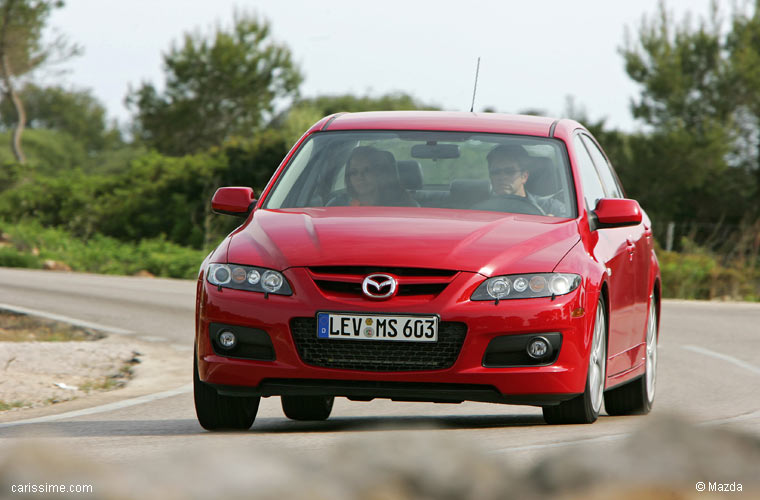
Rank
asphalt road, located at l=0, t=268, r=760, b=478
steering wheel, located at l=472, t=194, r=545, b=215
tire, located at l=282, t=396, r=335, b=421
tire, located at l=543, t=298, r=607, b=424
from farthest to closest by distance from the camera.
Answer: tire, located at l=282, t=396, r=335, b=421, steering wheel, located at l=472, t=194, r=545, b=215, tire, located at l=543, t=298, r=607, b=424, asphalt road, located at l=0, t=268, r=760, b=478

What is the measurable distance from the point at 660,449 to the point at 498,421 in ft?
16.0

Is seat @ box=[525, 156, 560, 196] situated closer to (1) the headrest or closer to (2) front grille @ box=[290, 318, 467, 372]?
(1) the headrest

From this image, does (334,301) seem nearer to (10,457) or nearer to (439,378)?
(439,378)

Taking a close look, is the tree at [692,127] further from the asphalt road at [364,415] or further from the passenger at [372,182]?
the passenger at [372,182]

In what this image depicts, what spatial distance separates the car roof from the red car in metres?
0.33

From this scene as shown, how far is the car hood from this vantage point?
6242 mm

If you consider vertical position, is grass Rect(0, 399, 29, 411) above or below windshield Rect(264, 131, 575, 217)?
below

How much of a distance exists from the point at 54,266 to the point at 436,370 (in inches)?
934

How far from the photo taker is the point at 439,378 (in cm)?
619

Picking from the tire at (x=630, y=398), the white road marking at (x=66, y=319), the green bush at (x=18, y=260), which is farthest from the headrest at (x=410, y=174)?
the green bush at (x=18, y=260)

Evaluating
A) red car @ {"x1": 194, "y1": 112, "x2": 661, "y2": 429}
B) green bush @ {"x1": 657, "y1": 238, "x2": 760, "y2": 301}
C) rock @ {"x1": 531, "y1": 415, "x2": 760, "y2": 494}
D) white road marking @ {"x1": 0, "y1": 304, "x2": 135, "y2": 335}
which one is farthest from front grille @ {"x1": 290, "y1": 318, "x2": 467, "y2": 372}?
green bush @ {"x1": 657, "y1": 238, "x2": 760, "y2": 301}

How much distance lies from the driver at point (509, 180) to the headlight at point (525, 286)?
0.92 metres

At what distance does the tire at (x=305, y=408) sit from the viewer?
770cm

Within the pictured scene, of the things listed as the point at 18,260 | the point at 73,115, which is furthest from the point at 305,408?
the point at 73,115
